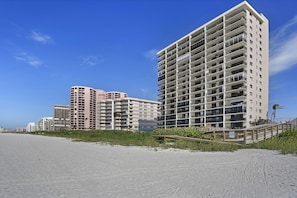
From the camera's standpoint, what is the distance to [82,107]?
107 m

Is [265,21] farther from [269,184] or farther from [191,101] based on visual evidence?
[269,184]

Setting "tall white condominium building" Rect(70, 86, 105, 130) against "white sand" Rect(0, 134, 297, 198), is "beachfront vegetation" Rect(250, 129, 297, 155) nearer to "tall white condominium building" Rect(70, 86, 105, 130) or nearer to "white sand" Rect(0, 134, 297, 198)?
"white sand" Rect(0, 134, 297, 198)

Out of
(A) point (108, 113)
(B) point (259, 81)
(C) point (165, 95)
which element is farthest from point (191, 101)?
(A) point (108, 113)

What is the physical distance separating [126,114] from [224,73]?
62382mm

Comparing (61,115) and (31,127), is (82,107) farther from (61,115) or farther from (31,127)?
(31,127)

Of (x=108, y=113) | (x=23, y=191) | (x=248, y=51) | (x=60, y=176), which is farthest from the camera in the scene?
(x=108, y=113)

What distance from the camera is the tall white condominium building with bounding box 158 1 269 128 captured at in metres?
51.5

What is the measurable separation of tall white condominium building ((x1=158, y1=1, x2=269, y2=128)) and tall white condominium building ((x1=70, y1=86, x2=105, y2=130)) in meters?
50.0

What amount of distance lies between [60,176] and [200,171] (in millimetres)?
3497

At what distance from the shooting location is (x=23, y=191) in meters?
4.01

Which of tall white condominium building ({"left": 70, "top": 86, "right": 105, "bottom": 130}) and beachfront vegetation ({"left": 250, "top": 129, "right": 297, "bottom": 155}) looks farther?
tall white condominium building ({"left": 70, "top": 86, "right": 105, "bottom": 130})

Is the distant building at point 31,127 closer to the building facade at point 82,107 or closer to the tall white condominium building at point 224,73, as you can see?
the building facade at point 82,107

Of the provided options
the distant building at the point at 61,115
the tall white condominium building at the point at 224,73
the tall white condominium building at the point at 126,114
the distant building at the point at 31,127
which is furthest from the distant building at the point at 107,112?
the tall white condominium building at the point at 224,73

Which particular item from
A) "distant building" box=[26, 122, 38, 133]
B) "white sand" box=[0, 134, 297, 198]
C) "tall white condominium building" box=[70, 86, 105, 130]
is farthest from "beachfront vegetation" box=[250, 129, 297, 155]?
"distant building" box=[26, 122, 38, 133]
